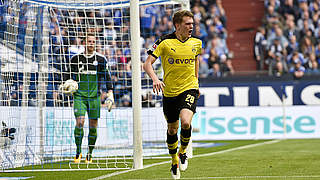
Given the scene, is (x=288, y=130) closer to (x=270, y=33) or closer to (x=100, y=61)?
(x=270, y=33)

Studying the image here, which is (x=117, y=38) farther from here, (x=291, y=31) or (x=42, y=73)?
(x=291, y=31)

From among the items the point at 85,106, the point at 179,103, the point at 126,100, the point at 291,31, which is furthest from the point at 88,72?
the point at 291,31

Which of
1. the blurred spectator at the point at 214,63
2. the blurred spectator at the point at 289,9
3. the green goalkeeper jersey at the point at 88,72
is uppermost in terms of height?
the blurred spectator at the point at 289,9

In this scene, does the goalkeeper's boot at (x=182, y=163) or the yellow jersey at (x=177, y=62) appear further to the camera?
the goalkeeper's boot at (x=182, y=163)

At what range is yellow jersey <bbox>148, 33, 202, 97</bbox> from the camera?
25.1 feet

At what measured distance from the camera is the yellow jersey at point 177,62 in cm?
766

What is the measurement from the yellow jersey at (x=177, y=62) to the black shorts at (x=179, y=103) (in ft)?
0.18

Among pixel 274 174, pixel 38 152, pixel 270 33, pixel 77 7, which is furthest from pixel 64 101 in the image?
pixel 270 33

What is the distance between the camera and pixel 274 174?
7746 mm

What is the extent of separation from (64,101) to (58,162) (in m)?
1.60

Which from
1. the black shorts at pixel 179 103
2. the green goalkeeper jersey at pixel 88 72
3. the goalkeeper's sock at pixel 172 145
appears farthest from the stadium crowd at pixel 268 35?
the black shorts at pixel 179 103

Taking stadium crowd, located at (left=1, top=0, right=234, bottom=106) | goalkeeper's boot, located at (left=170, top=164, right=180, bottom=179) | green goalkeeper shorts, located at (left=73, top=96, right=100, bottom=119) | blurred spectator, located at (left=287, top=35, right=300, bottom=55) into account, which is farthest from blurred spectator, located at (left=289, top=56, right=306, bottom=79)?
goalkeeper's boot, located at (left=170, top=164, right=180, bottom=179)

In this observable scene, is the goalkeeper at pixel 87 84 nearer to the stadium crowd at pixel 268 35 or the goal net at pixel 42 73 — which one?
the goal net at pixel 42 73

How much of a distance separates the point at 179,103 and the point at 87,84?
390cm
